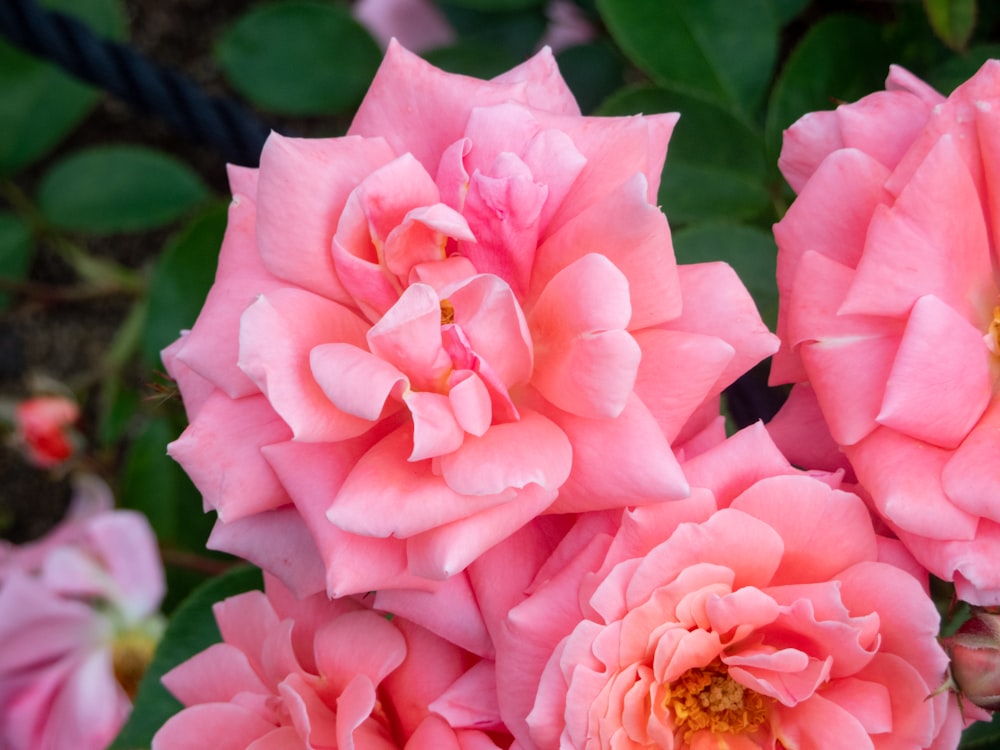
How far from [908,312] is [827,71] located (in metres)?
0.39

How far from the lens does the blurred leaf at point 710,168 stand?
2.38ft

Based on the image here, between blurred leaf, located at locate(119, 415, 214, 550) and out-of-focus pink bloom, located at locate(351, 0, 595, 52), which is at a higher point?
out-of-focus pink bloom, located at locate(351, 0, 595, 52)

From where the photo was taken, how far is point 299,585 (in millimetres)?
435

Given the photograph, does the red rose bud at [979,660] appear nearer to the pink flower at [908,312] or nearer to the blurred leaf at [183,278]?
the pink flower at [908,312]

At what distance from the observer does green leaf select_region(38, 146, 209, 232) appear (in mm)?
1108

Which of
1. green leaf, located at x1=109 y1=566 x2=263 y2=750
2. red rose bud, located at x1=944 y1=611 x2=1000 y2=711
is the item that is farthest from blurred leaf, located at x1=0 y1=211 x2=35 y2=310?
red rose bud, located at x1=944 y1=611 x2=1000 y2=711

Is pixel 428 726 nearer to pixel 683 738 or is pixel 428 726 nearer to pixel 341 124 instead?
pixel 683 738

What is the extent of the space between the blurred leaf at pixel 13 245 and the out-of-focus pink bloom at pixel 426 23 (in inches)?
16.9

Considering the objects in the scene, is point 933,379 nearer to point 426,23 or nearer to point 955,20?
point 955,20

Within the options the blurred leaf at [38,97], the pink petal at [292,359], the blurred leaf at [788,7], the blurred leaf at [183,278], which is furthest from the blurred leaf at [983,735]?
the blurred leaf at [38,97]

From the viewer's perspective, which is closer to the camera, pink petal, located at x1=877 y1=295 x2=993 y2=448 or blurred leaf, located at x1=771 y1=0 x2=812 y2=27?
pink petal, located at x1=877 y1=295 x2=993 y2=448

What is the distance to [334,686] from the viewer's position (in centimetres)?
46

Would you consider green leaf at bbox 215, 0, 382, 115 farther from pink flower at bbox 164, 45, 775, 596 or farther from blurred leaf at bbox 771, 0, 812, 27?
pink flower at bbox 164, 45, 775, 596

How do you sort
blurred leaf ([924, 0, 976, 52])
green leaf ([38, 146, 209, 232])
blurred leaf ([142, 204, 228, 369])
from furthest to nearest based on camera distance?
green leaf ([38, 146, 209, 232]) < blurred leaf ([142, 204, 228, 369]) < blurred leaf ([924, 0, 976, 52])
